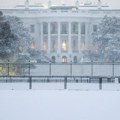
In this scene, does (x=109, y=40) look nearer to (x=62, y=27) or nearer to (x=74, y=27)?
(x=62, y=27)

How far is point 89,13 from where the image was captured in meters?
86.4

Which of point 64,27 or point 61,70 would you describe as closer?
point 61,70

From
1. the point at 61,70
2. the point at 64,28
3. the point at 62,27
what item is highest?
the point at 62,27

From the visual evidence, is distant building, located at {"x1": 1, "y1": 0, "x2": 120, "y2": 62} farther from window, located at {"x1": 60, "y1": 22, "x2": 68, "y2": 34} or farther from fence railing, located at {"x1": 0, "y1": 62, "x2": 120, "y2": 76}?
fence railing, located at {"x1": 0, "y1": 62, "x2": 120, "y2": 76}

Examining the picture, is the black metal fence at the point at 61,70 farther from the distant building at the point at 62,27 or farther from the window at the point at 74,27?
the window at the point at 74,27

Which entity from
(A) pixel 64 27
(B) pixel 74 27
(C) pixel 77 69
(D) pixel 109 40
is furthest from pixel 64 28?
(C) pixel 77 69

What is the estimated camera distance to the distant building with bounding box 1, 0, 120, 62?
8206 centimetres
